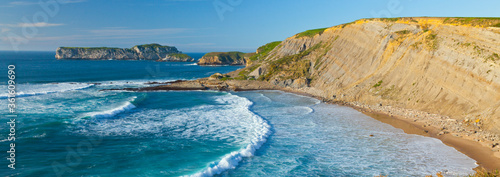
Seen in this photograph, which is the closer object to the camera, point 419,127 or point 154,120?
point 419,127

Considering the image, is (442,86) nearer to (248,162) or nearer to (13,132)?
(248,162)

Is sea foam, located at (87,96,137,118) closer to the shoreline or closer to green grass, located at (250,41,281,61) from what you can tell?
the shoreline

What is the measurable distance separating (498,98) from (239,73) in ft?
153

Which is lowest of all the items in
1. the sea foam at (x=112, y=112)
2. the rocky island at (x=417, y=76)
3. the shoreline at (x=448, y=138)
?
the sea foam at (x=112, y=112)

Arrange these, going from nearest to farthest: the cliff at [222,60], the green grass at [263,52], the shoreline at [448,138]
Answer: the shoreline at [448,138] < the green grass at [263,52] < the cliff at [222,60]

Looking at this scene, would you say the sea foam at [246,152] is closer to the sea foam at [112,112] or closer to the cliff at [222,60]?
the sea foam at [112,112]

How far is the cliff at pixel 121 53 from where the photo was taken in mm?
184750

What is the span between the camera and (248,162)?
17047 millimetres

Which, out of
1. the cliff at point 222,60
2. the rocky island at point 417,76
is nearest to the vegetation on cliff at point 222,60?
the cliff at point 222,60

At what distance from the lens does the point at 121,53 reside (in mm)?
193375

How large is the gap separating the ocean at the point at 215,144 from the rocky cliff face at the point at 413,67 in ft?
18.0

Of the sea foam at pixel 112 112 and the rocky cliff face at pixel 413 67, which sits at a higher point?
the rocky cliff face at pixel 413 67

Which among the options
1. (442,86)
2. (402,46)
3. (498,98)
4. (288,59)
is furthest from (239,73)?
(498,98)

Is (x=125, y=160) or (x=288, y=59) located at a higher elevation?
(x=288, y=59)
